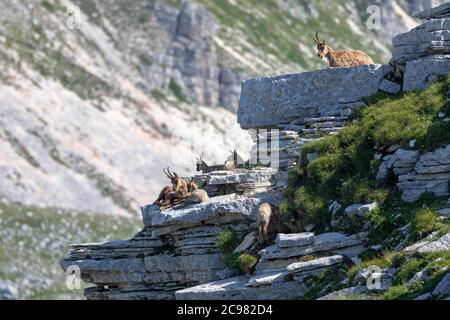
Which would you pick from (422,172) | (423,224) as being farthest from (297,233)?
(423,224)

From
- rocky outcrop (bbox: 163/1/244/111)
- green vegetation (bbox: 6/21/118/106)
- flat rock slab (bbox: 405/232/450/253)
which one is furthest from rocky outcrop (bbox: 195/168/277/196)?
rocky outcrop (bbox: 163/1/244/111)

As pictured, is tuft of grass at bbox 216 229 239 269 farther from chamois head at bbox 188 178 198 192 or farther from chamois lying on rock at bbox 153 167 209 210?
chamois head at bbox 188 178 198 192

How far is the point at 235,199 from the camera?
4484 cm

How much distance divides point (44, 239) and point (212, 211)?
249 feet

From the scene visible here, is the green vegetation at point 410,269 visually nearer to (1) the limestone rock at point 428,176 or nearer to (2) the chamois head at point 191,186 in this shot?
(1) the limestone rock at point 428,176

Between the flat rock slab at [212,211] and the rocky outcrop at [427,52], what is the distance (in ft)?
19.4

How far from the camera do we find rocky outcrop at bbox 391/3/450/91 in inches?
1747

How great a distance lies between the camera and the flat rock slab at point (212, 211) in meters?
44.3

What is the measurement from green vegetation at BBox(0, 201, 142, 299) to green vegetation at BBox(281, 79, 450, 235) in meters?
63.5
